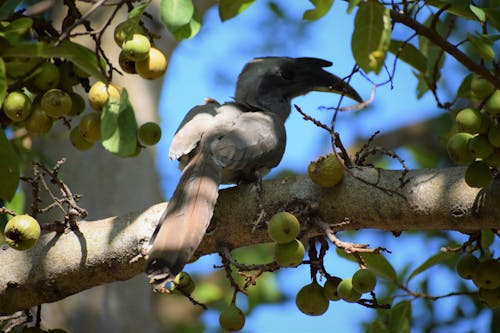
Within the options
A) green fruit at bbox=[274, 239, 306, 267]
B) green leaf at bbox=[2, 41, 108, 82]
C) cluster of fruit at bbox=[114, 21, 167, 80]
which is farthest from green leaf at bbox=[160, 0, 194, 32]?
green fruit at bbox=[274, 239, 306, 267]

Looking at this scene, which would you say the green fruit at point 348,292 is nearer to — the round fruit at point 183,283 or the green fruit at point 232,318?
the green fruit at point 232,318

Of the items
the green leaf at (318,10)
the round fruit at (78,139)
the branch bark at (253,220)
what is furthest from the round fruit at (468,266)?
the round fruit at (78,139)

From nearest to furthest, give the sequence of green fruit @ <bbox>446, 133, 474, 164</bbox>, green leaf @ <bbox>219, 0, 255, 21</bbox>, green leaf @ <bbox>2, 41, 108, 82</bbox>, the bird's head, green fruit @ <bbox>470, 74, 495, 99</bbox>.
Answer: green leaf @ <bbox>2, 41, 108, 82</bbox> → green fruit @ <bbox>446, 133, 474, 164</bbox> → green fruit @ <bbox>470, 74, 495, 99</bbox> → green leaf @ <bbox>219, 0, 255, 21</bbox> → the bird's head

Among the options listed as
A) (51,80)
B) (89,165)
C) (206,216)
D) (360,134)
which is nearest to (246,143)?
(206,216)

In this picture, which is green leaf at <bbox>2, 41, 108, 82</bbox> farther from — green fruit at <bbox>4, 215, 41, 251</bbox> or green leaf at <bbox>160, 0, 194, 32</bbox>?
green fruit at <bbox>4, 215, 41, 251</bbox>

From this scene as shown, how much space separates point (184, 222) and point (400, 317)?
842 millimetres

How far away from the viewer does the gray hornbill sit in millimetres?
2334

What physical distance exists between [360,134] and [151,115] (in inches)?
72.8

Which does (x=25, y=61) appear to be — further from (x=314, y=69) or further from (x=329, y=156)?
(x=314, y=69)

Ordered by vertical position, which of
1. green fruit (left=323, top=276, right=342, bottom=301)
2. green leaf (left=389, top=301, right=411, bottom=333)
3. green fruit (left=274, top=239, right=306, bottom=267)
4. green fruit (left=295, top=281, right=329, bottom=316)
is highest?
green fruit (left=274, top=239, right=306, bottom=267)

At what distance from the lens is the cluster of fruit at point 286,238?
214 centimetres

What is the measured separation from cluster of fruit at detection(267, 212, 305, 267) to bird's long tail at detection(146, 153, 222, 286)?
0.28 m

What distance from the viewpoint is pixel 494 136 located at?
2.11m

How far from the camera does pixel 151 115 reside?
4.62m
